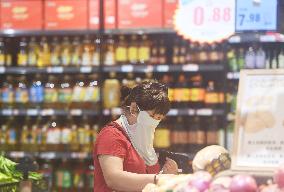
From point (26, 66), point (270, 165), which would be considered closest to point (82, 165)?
point (26, 66)

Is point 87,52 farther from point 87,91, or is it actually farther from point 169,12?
point 169,12

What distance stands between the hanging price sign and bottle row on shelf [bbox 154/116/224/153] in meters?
0.82

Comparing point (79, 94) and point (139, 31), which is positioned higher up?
point (139, 31)

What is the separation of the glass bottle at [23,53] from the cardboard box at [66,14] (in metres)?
0.40

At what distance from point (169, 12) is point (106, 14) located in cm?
63

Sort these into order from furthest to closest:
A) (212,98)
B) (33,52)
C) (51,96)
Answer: (33,52) < (51,96) < (212,98)

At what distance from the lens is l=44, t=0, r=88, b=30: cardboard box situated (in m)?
5.68

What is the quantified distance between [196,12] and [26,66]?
1834 millimetres

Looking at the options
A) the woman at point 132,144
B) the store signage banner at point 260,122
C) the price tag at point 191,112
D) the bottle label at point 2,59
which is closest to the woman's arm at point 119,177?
the woman at point 132,144

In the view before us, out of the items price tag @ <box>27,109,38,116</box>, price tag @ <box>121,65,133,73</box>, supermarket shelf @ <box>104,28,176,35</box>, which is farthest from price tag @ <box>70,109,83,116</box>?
supermarket shelf @ <box>104,28,176,35</box>

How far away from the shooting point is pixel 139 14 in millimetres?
5566

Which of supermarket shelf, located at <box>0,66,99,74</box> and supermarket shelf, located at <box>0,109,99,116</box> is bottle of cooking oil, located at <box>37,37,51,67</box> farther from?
supermarket shelf, located at <box>0,109,99,116</box>

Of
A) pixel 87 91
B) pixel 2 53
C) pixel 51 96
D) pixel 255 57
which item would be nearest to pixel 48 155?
pixel 51 96

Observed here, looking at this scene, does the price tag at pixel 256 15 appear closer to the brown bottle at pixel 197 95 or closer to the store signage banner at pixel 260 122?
the brown bottle at pixel 197 95
